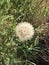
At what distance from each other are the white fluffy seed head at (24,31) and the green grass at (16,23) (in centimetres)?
11

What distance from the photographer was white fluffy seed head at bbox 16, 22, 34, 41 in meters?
3.10

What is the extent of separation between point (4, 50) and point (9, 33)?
0.62ft

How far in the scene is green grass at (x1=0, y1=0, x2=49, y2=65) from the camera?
3176 mm

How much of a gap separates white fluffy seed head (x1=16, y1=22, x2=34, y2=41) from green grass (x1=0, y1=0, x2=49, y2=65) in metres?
0.11

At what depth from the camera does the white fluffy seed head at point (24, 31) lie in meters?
3.10

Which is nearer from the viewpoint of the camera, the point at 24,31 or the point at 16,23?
the point at 24,31

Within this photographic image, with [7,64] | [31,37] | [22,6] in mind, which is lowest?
[7,64]

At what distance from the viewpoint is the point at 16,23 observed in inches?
131

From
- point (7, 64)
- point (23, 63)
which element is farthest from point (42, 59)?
A: point (7, 64)

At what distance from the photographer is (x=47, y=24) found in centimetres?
365

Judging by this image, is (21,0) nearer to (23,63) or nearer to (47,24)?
(47,24)

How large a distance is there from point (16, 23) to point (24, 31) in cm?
20

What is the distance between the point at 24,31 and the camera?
3.15m

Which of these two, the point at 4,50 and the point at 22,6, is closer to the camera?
the point at 4,50
